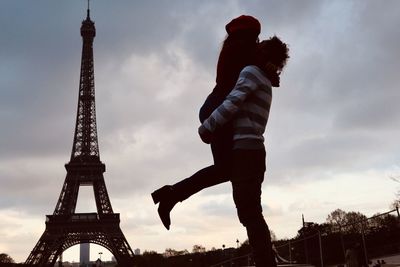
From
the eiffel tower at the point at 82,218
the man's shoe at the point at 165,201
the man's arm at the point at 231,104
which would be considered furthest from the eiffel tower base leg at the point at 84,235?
the man's arm at the point at 231,104

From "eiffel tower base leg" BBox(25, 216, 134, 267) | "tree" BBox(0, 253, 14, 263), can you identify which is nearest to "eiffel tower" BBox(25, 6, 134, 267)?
"eiffel tower base leg" BBox(25, 216, 134, 267)

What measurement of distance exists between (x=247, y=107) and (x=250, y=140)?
0.21 meters

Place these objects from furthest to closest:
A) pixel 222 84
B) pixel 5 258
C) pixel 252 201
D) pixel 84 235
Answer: pixel 5 258 < pixel 84 235 < pixel 222 84 < pixel 252 201

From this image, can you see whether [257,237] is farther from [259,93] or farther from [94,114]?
[94,114]

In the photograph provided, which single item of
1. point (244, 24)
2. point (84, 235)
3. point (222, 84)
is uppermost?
point (84, 235)

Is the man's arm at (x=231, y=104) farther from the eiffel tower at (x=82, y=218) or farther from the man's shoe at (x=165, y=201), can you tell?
the eiffel tower at (x=82, y=218)

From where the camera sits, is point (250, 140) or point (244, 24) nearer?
point (250, 140)

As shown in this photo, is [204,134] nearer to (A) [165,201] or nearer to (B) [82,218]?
(A) [165,201]

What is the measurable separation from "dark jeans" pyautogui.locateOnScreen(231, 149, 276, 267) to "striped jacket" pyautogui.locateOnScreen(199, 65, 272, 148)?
0.14m

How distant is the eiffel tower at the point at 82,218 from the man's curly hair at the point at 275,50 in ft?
154

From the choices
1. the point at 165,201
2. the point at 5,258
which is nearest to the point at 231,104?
the point at 165,201

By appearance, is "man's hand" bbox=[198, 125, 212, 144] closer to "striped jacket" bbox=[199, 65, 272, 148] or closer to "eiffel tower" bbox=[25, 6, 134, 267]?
"striped jacket" bbox=[199, 65, 272, 148]

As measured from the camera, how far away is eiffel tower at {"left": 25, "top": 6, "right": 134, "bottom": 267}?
47.2 meters

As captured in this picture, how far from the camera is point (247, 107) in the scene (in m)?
2.59
